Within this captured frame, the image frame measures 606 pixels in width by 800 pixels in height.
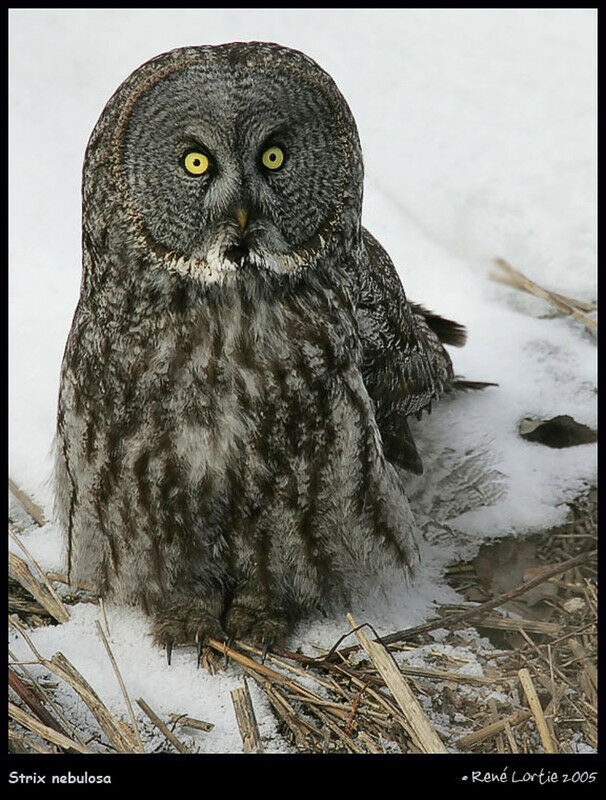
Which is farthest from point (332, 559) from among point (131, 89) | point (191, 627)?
point (131, 89)

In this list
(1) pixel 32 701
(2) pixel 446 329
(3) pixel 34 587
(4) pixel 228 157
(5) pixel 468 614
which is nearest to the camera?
(4) pixel 228 157

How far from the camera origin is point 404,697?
2428 mm

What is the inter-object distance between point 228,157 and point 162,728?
1.38 m

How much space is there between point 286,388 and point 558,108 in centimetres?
281

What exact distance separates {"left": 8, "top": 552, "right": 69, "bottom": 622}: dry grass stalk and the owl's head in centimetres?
104

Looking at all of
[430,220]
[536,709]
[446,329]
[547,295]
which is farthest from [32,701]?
[430,220]

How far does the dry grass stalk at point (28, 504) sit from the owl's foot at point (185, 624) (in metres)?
0.65

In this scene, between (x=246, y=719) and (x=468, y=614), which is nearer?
(x=246, y=719)

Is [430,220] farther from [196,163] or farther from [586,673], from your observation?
[586,673]

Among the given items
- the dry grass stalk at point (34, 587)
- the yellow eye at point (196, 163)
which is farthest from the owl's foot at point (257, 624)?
the yellow eye at point (196, 163)

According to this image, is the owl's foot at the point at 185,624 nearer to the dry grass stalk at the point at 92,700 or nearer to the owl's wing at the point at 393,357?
the dry grass stalk at the point at 92,700

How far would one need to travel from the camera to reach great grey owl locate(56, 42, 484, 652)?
2.39m

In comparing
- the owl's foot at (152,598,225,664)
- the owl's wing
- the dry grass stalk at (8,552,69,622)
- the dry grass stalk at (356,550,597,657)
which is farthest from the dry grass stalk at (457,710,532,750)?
the dry grass stalk at (8,552,69,622)

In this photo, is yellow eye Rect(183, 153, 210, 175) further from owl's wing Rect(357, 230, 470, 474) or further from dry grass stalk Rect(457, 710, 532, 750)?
dry grass stalk Rect(457, 710, 532, 750)
